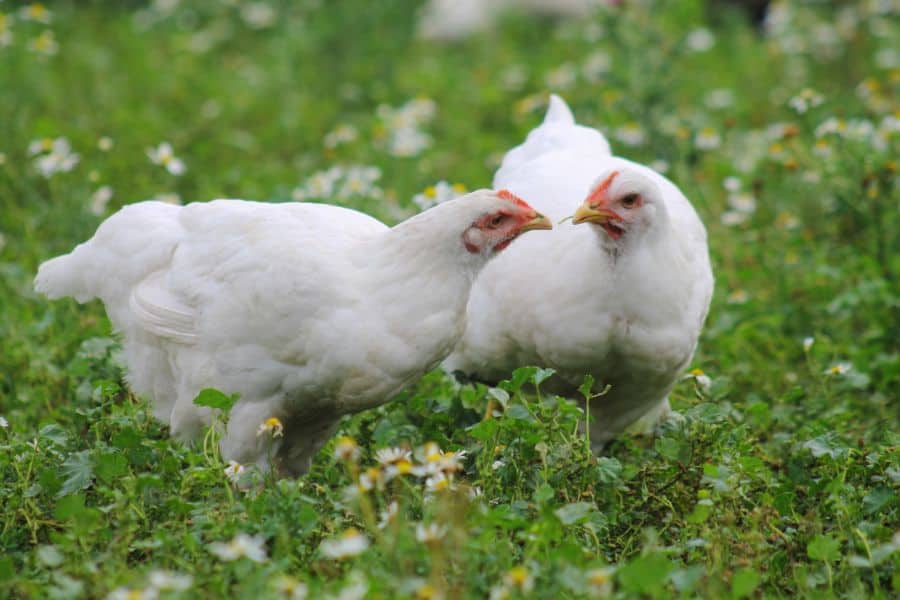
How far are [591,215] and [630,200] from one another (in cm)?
16

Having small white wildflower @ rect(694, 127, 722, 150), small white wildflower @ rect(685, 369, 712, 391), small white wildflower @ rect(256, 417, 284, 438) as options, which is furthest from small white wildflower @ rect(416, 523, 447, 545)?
small white wildflower @ rect(694, 127, 722, 150)

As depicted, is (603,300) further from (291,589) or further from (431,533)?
(291,589)

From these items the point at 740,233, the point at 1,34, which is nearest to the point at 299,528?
the point at 740,233

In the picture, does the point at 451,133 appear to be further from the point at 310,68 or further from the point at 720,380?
the point at 720,380

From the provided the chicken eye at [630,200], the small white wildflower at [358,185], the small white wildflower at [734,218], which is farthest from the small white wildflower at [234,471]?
the small white wildflower at [734,218]

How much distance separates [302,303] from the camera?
3578mm

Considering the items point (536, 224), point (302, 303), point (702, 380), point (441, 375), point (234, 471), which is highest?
point (536, 224)

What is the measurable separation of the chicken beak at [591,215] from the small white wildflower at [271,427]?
1140 millimetres

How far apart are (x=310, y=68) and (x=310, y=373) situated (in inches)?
221

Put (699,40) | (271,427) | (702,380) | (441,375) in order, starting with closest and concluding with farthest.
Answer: (271,427) → (702,380) → (441,375) → (699,40)

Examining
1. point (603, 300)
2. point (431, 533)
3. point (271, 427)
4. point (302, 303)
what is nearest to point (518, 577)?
point (431, 533)

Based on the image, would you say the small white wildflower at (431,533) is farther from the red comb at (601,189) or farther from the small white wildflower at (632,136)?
the small white wildflower at (632,136)

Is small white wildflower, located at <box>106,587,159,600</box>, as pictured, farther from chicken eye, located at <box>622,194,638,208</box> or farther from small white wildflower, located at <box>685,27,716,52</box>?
small white wildflower, located at <box>685,27,716,52</box>

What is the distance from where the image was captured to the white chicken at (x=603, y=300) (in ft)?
12.8
